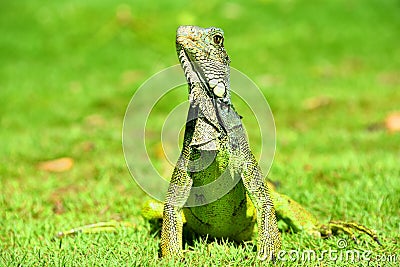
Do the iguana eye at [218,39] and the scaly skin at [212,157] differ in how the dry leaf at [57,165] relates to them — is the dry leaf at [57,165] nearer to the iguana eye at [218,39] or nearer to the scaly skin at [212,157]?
the scaly skin at [212,157]

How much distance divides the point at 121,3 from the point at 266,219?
11899 millimetres

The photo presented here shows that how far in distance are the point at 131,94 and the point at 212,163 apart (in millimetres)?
6414

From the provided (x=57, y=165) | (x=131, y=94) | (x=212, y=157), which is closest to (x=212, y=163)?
(x=212, y=157)

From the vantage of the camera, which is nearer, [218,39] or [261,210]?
[218,39]

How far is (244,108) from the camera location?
8.80 m

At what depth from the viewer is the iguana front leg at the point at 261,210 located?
10.4ft

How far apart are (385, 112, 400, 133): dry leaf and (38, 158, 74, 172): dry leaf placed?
13.3ft

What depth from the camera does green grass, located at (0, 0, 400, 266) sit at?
3.92 meters

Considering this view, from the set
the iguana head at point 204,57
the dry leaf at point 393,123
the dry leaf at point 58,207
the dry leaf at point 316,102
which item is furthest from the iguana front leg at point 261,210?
the dry leaf at point 316,102
